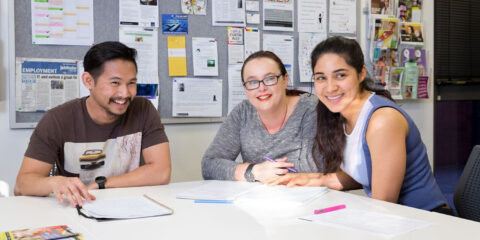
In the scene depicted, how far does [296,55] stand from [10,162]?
1.72 metres

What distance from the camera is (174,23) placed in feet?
8.16

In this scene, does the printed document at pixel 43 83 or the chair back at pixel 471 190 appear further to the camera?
the printed document at pixel 43 83

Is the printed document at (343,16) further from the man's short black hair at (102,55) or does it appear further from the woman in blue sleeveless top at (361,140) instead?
the man's short black hair at (102,55)

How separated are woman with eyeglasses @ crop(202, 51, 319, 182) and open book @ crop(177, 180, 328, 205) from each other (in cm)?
21

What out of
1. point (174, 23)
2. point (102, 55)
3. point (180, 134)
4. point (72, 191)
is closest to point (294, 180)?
point (72, 191)

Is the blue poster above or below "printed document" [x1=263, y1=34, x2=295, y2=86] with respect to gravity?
above

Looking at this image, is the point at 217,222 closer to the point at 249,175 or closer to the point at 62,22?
the point at 249,175

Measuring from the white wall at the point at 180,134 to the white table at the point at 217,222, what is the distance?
835 mm

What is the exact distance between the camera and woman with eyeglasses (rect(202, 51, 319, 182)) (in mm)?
1876

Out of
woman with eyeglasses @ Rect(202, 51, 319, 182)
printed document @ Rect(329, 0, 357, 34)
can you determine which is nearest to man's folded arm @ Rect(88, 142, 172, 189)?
woman with eyeglasses @ Rect(202, 51, 319, 182)

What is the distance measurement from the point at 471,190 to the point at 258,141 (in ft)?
2.78

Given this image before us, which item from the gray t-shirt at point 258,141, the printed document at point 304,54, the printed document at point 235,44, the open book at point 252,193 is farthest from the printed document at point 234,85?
the open book at point 252,193

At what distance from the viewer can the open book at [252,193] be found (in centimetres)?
138

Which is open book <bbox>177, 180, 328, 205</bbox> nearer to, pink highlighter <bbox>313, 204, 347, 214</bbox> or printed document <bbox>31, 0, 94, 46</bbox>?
pink highlighter <bbox>313, 204, 347, 214</bbox>
